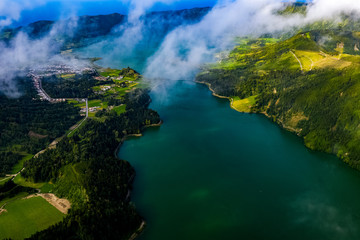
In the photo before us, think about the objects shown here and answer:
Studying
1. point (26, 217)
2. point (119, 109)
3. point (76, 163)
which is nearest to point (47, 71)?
point (119, 109)

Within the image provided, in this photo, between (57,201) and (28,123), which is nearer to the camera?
(57,201)

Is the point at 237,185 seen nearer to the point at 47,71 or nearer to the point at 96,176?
the point at 96,176

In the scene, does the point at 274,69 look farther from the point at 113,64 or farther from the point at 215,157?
the point at 113,64

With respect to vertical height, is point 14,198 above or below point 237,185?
above

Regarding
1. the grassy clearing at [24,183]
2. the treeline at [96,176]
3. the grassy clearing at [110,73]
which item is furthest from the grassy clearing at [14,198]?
the grassy clearing at [110,73]

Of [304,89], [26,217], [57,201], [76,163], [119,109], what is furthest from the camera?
[119,109]

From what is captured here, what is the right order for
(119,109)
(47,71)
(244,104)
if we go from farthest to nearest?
(47,71) < (244,104) < (119,109)

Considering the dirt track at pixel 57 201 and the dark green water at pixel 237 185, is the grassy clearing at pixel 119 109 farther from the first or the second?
the dirt track at pixel 57 201
